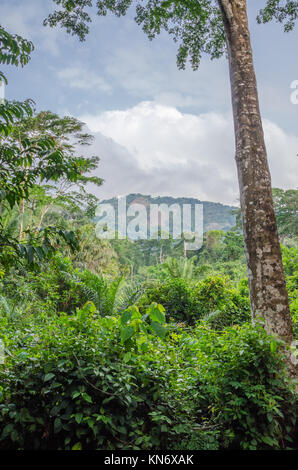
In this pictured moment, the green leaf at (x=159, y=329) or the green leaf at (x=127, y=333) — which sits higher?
the green leaf at (x=159, y=329)

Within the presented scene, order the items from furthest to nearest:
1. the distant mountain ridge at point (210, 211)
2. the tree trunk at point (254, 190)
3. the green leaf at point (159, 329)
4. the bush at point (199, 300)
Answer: the distant mountain ridge at point (210, 211)
the bush at point (199, 300)
the tree trunk at point (254, 190)
the green leaf at point (159, 329)

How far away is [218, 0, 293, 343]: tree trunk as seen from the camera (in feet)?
8.29

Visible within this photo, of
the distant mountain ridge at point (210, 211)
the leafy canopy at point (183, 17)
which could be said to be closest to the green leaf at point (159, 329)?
the leafy canopy at point (183, 17)

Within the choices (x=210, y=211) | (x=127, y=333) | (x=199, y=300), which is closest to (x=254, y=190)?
(x=127, y=333)

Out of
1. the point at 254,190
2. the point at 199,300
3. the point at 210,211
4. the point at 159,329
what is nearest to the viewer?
the point at 159,329

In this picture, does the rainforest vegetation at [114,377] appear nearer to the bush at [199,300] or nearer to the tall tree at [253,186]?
the tall tree at [253,186]

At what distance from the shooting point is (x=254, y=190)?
2.82 metres

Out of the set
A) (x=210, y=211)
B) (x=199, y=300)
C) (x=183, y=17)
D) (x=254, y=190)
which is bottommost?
(x=199, y=300)

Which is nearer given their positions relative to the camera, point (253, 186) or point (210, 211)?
point (253, 186)

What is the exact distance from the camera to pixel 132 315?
188cm

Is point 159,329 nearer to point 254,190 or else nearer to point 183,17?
point 254,190

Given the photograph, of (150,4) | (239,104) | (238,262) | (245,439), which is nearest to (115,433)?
(245,439)

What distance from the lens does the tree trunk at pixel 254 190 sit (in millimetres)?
2527

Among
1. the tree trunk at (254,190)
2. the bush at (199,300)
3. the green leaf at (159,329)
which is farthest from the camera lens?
the bush at (199,300)
